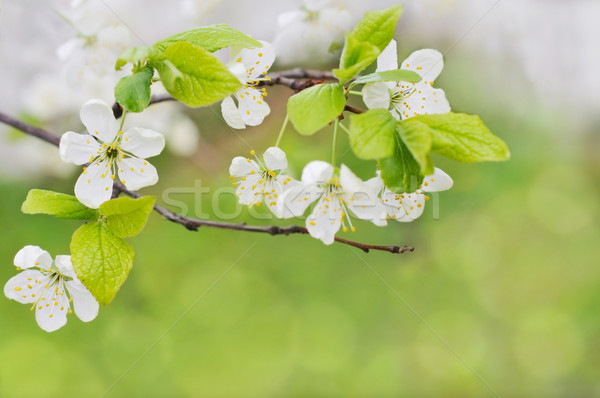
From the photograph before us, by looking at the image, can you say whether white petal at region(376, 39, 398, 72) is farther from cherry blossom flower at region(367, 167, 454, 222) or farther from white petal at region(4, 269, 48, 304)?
white petal at region(4, 269, 48, 304)

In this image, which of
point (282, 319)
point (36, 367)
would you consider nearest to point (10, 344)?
point (36, 367)

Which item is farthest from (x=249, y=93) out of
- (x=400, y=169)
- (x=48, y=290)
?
(x=48, y=290)

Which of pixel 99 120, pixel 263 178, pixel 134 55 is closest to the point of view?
pixel 134 55

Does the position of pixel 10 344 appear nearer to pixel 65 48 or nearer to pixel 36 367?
pixel 36 367

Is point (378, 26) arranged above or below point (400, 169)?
above

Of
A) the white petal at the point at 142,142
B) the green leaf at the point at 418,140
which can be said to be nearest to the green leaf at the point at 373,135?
the green leaf at the point at 418,140

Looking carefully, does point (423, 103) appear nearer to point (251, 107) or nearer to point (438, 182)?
point (438, 182)
